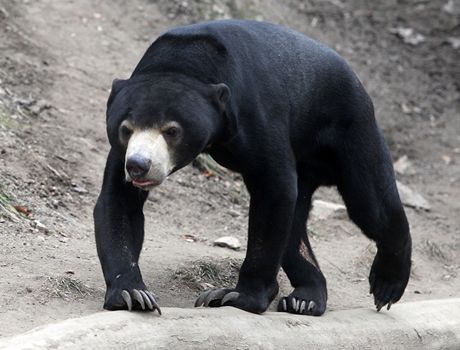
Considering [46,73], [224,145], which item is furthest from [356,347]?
[46,73]

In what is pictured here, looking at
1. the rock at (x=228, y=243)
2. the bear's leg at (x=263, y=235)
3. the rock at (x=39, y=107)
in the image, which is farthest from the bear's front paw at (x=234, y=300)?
the rock at (x=39, y=107)

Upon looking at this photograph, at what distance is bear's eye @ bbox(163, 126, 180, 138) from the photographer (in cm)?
540

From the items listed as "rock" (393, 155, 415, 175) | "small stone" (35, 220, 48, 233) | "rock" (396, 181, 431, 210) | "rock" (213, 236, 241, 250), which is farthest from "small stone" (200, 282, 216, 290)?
"rock" (393, 155, 415, 175)

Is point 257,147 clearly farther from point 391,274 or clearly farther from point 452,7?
point 452,7

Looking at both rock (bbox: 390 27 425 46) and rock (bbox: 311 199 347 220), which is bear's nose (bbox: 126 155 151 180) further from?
rock (bbox: 390 27 425 46)

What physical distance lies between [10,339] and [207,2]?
7407 millimetres

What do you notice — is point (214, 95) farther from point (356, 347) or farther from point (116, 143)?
point (356, 347)

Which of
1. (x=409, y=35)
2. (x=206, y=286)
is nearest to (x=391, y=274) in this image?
(x=206, y=286)

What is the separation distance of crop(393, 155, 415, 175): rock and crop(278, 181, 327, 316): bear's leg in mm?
4277

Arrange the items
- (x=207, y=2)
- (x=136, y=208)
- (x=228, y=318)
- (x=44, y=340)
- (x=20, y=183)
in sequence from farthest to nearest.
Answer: (x=207, y=2) < (x=20, y=183) < (x=136, y=208) < (x=228, y=318) < (x=44, y=340)

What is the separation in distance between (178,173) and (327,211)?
141cm

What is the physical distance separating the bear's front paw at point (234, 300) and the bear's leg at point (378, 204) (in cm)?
99

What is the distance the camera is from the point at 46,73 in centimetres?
965

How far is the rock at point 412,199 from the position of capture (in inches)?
411
